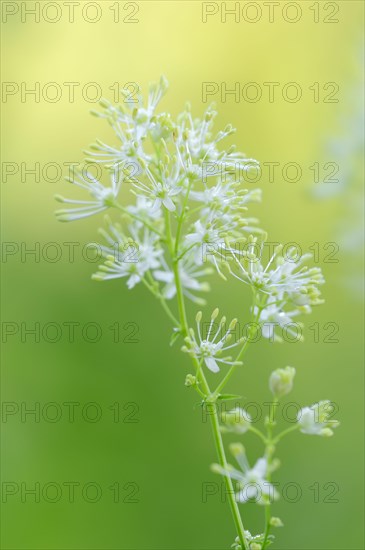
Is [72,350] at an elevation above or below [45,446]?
above

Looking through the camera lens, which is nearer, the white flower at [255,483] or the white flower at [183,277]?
the white flower at [255,483]

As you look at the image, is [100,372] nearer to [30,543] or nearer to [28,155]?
[30,543]

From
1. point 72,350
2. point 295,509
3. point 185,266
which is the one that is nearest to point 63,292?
point 72,350

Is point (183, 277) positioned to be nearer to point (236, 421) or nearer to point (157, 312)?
point (236, 421)

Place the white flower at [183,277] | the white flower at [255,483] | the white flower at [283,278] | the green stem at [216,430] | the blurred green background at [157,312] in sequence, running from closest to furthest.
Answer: the white flower at [255,483], the green stem at [216,430], the white flower at [283,278], the white flower at [183,277], the blurred green background at [157,312]

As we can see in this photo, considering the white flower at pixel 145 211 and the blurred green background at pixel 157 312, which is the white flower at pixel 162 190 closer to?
the white flower at pixel 145 211

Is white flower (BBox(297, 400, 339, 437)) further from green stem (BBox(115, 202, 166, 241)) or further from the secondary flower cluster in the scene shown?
green stem (BBox(115, 202, 166, 241))

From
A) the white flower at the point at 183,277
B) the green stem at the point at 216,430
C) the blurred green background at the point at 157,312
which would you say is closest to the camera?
the green stem at the point at 216,430

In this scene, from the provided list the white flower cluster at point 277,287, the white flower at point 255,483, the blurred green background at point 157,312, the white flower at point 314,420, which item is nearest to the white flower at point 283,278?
the white flower cluster at point 277,287

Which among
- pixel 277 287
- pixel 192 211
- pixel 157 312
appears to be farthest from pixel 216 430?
pixel 157 312
